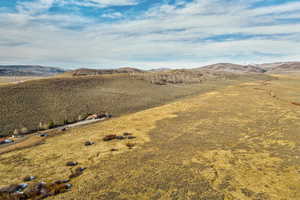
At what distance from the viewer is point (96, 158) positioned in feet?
53.1

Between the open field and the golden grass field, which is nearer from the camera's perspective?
the golden grass field

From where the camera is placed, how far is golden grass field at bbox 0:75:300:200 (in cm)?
1127

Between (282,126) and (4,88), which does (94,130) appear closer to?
(282,126)

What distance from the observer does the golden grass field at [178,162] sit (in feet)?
37.0

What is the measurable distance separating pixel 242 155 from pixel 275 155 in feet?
8.86

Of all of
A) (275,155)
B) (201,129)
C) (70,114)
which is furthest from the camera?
(70,114)

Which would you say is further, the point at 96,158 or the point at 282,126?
the point at 282,126

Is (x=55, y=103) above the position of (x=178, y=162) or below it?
above

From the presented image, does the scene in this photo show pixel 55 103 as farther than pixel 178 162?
Yes

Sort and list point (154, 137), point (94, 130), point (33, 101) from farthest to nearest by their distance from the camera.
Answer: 1. point (33, 101)
2. point (94, 130)
3. point (154, 137)

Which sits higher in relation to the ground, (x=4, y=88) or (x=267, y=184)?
(x=4, y=88)

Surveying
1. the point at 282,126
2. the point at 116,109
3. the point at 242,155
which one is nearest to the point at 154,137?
the point at 242,155

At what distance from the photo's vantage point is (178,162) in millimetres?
14859

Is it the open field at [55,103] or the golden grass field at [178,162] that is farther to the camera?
the open field at [55,103]
